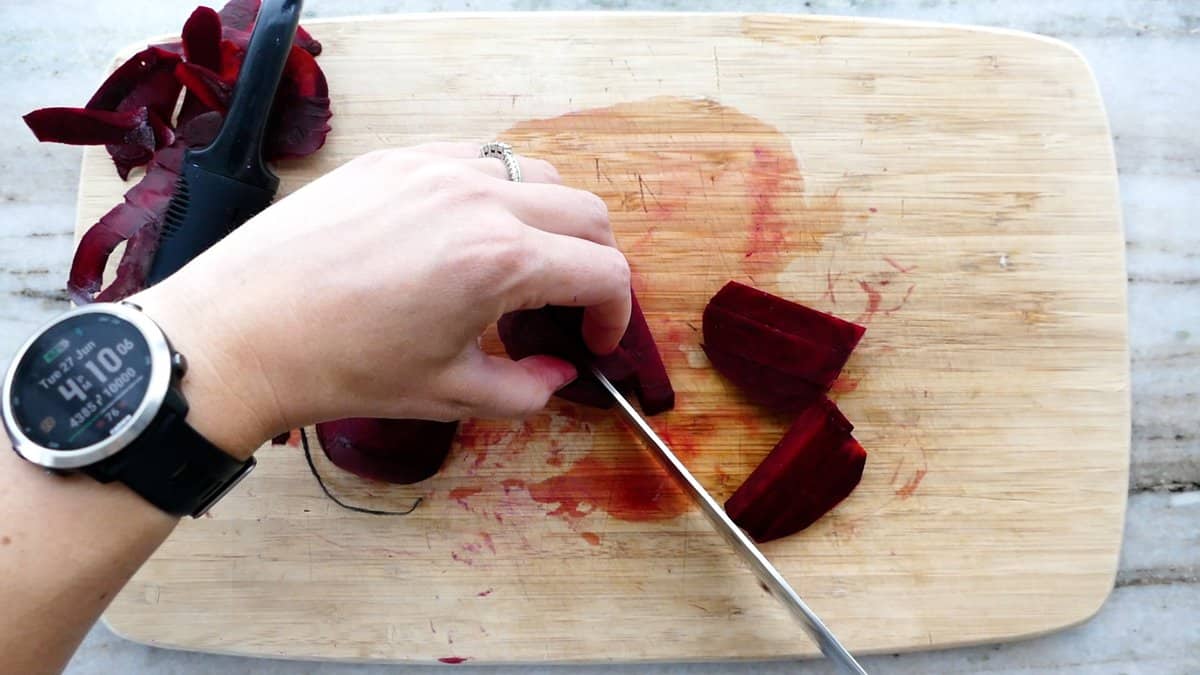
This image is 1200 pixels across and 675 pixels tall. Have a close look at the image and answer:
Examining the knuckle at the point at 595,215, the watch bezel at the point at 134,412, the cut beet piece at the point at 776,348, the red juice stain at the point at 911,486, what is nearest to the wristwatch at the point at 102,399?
the watch bezel at the point at 134,412

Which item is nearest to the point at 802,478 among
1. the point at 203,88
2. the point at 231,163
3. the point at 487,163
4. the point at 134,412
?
the point at 487,163

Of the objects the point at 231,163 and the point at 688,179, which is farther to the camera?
the point at 688,179

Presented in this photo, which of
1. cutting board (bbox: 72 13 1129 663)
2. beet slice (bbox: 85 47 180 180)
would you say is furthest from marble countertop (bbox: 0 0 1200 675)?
beet slice (bbox: 85 47 180 180)

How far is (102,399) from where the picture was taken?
0.99 meters

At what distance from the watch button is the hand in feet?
0.05

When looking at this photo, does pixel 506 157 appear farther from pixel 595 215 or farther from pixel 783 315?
pixel 783 315

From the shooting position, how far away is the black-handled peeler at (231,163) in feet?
4.53

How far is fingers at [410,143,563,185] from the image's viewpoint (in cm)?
123

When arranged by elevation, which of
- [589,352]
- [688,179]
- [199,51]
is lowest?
[589,352]

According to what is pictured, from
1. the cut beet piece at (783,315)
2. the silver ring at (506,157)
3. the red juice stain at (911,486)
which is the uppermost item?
the silver ring at (506,157)

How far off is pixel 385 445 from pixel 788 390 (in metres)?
0.73

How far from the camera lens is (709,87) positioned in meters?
1.59

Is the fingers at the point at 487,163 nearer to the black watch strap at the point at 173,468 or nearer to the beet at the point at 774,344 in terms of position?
the beet at the point at 774,344

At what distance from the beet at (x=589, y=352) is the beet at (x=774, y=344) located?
0.13 m
